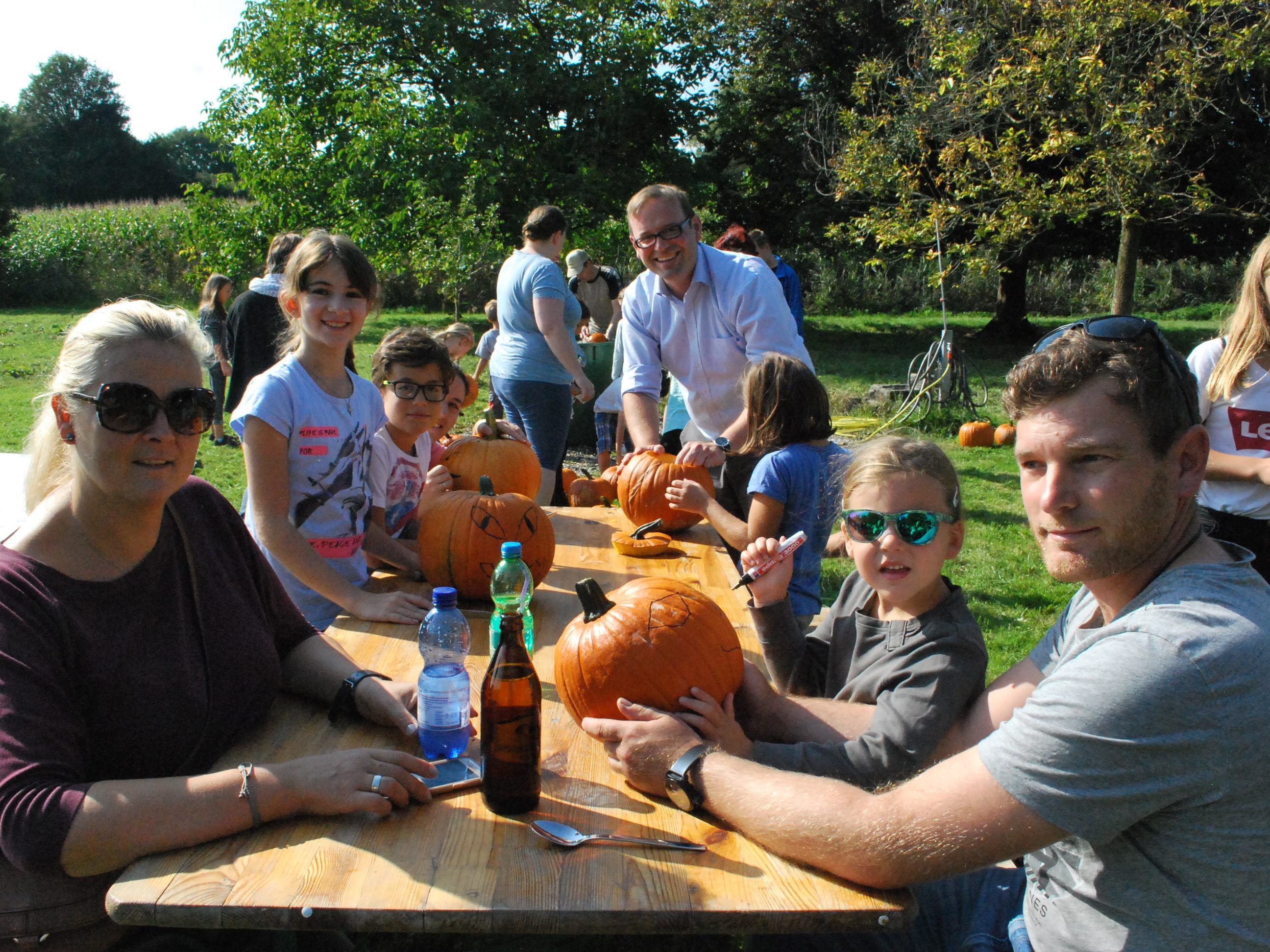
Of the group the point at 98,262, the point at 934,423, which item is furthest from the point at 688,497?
the point at 98,262

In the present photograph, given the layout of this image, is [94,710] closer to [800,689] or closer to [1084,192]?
[800,689]

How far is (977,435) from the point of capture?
32.6 ft

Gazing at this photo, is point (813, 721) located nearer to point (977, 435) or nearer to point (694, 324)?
point (694, 324)

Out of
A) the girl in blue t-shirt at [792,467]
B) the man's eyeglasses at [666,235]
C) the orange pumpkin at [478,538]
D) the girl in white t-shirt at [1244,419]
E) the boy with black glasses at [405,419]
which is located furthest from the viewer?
the man's eyeglasses at [666,235]

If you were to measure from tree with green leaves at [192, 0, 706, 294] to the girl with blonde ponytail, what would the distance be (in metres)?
17.5

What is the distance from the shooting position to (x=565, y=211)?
1916 centimetres

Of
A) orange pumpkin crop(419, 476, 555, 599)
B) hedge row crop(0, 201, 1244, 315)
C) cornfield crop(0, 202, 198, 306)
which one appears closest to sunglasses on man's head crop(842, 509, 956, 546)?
orange pumpkin crop(419, 476, 555, 599)

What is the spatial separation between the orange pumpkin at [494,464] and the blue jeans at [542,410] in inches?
81.6

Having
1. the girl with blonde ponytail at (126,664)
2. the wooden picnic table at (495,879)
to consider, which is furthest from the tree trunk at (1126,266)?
the girl with blonde ponytail at (126,664)

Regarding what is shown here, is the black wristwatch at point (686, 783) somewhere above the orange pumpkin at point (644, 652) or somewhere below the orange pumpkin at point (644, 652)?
below

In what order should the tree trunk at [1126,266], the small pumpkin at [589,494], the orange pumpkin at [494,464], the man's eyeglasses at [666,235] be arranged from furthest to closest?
1. the tree trunk at [1126,266]
2. the small pumpkin at [589,494]
3. the man's eyeglasses at [666,235]
4. the orange pumpkin at [494,464]

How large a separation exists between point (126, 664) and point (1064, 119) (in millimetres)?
11756

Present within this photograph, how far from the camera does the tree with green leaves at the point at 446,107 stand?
62.1 ft

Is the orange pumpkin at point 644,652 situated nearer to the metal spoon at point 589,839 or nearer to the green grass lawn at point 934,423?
the metal spoon at point 589,839
